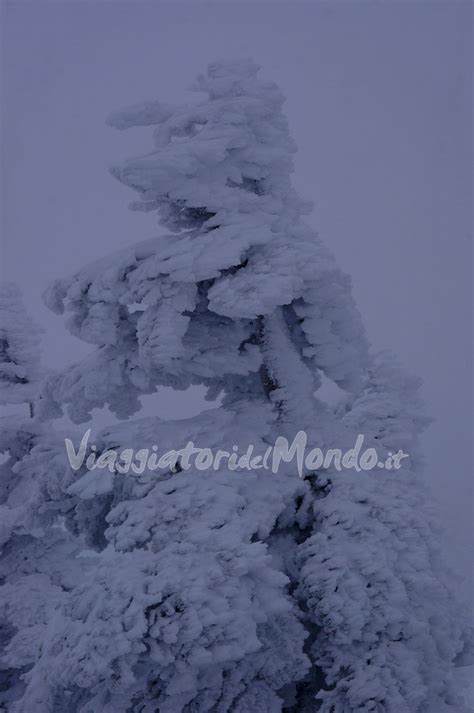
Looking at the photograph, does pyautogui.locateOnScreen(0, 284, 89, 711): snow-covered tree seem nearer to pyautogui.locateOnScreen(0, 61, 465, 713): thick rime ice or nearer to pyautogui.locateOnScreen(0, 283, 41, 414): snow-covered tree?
pyautogui.locateOnScreen(0, 283, 41, 414): snow-covered tree

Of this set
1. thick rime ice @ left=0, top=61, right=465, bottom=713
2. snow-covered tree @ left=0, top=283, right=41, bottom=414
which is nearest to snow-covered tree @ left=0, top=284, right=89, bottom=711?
snow-covered tree @ left=0, top=283, right=41, bottom=414

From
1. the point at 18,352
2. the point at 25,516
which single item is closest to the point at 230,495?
the point at 25,516

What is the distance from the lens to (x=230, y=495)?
5184 mm

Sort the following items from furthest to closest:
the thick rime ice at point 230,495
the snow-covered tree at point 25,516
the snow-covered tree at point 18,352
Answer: the snow-covered tree at point 18,352
the snow-covered tree at point 25,516
the thick rime ice at point 230,495

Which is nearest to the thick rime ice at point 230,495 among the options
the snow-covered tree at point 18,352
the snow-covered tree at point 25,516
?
the snow-covered tree at point 25,516

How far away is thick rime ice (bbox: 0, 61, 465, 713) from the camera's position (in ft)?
15.2

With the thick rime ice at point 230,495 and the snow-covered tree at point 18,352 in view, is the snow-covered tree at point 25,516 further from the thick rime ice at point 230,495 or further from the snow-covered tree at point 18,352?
the thick rime ice at point 230,495

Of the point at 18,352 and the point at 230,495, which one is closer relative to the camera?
the point at 230,495

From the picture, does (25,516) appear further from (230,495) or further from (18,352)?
(18,352)

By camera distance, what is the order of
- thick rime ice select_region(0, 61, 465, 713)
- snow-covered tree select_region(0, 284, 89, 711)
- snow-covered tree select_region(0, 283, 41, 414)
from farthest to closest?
snow-covered tree select_region(0, 283, 41, 414) < snow-covered tree select_region(0, 284, 89, 711) < thick rime ice select_region(0, 61, 465, 713)

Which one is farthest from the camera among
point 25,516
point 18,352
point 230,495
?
point 18,352

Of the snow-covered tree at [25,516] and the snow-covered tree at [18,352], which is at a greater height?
the snow-covered tree at [18,352]

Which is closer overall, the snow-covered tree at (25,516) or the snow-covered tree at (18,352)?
the snow-covered tree at (25,516)

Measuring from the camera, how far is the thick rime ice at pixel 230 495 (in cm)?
462
